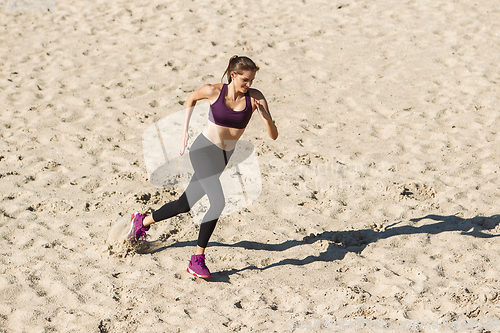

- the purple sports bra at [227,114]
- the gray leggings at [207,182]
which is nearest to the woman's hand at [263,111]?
the purple sports bra at [227,114]

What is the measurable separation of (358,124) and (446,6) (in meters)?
4.44

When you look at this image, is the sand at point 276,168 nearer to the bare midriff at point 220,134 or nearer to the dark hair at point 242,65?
the bare midriff at point 220,134

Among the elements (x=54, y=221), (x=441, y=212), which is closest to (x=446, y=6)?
(x=441, y=212)

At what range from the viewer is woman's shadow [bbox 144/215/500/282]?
4.36 metres

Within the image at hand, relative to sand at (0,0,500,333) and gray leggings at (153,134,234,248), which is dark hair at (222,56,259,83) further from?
sand at (0,0,500,333)

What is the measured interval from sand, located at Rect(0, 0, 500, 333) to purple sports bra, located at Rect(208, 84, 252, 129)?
4.08 feet

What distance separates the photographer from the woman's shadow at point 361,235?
4.36m

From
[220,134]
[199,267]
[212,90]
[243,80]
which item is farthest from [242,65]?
[199,267]

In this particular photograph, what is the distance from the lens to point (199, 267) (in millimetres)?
3873

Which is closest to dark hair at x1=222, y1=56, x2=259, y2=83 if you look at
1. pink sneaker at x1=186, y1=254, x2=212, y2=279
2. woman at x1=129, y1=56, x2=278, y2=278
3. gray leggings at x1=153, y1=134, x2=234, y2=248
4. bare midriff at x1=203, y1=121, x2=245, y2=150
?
woman at x1=129, y1=56, x2=278, y2=278

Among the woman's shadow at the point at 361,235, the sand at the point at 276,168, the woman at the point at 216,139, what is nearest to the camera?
the sand at the point at 276,168

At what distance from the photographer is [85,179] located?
17.6 ft

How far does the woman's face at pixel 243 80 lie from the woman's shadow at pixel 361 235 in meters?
1.53

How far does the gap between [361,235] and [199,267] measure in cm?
164
